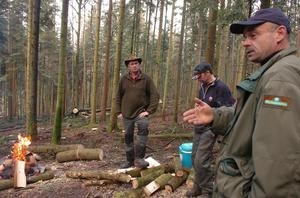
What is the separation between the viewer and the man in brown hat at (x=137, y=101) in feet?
26.8

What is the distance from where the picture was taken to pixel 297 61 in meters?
2.21

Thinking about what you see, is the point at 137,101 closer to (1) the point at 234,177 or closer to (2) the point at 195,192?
(2) the point at 195,192

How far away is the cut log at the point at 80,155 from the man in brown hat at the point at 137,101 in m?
1.61

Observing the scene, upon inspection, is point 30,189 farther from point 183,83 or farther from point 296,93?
point 183,83

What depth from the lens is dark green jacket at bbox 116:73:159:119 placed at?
27.1 feet

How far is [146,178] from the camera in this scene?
7238 mm

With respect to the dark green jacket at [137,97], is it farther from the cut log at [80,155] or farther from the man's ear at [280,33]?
the man's ear at [280,33]

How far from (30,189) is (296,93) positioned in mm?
7027

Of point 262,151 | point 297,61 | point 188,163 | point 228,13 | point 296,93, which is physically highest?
point 228,13

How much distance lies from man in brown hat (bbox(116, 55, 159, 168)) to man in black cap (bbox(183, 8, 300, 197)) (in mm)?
A: 5628

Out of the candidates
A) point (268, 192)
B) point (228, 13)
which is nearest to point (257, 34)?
point (268, 192)

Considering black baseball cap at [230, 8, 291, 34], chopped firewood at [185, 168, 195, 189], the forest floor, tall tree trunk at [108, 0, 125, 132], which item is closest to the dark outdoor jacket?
chopped firewood at [185, 168, 195, 189]

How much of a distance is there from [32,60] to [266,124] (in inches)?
445

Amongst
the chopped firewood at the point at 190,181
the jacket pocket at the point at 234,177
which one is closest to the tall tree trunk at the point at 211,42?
the chopped firewood at the point at 190,181
